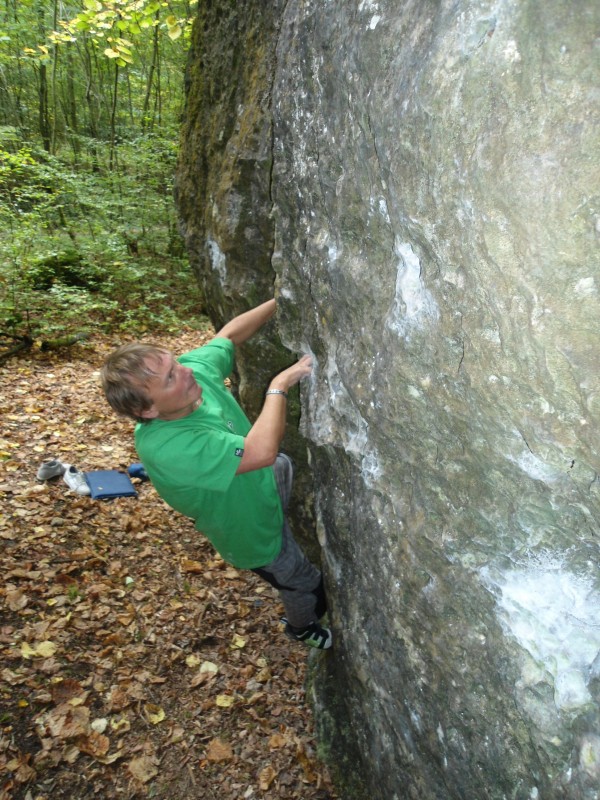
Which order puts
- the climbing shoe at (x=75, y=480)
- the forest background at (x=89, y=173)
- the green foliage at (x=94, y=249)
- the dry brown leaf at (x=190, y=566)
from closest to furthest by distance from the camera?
the dry brown leaf at (x=190, y=566) < the climbing shoe at (x=75, y=480) < the forest background at (x=89, y=173) < the green foliage at (x=94, y=249)

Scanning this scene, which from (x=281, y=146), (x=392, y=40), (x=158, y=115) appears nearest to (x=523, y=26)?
(x=392, y=40)

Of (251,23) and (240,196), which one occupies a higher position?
(251,23)

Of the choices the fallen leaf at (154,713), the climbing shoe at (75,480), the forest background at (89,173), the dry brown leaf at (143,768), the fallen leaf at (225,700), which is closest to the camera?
the dry brown leaf at (143,768)

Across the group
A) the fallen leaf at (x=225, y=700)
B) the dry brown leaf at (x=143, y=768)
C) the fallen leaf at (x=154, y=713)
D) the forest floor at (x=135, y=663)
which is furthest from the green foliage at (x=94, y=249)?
the dry brown leaf at (x=143, y=768)

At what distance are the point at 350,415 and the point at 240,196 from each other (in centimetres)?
224

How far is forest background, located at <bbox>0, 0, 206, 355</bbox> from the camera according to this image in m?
8.92

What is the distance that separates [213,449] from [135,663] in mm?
2063

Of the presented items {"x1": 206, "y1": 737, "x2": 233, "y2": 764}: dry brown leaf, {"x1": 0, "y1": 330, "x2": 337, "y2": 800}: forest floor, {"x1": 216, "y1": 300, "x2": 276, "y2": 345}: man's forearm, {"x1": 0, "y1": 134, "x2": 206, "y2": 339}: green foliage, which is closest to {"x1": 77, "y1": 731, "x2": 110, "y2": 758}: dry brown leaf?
{"x1": 0, "y1": 330, "x2": 337, "y2": 800}: forest floor

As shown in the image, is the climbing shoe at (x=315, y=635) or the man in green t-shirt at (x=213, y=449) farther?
the climbing shoe at (x=315, y=635)

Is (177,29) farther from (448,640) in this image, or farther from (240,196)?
(448,640)

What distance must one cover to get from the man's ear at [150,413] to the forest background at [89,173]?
5.26m

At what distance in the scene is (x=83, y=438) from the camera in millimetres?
6586

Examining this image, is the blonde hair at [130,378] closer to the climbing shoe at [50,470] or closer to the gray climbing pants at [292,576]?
the gray climbing pants at [292,576]

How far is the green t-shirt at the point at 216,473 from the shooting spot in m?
2.89
